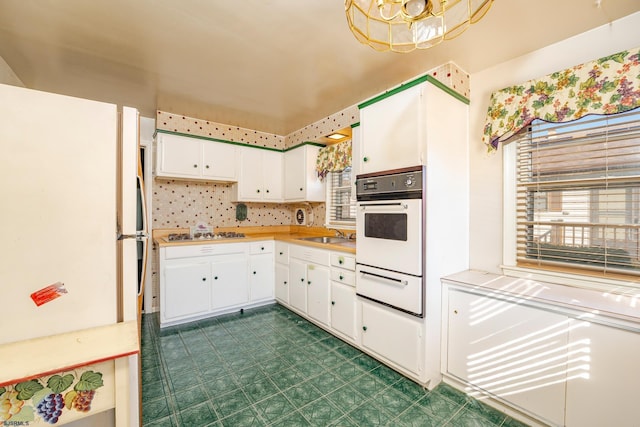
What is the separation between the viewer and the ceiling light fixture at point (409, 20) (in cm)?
103

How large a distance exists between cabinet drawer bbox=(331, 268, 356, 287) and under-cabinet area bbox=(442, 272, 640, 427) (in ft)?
2.54

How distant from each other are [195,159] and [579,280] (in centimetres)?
379

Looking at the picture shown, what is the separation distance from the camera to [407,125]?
1965 mm

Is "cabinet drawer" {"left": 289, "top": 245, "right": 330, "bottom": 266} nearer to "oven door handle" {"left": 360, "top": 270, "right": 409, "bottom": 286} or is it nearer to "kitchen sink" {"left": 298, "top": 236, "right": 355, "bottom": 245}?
"kitchen sink" {"left": 298, "top": 236, "right": 355, "bottom": 245}

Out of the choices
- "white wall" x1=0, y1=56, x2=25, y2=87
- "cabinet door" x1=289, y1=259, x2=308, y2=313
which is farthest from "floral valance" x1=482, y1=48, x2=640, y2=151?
"white wall" x1=0, y1=56, x2=25, y2=87

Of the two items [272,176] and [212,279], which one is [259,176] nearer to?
[272,176]

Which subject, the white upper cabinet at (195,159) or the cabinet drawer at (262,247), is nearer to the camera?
the white upper cabinet at (195,159)

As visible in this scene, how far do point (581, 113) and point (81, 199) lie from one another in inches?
108

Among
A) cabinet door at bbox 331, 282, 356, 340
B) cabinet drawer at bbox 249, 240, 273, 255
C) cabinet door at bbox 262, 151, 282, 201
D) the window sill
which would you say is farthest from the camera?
cabinet door at bbox 262, 151, 282, 201

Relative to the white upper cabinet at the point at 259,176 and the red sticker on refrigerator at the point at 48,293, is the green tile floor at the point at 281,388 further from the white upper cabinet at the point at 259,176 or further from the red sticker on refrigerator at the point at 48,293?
the white upper cabinet at the point at 259,176

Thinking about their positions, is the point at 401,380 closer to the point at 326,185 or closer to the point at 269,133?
the point at 326,185

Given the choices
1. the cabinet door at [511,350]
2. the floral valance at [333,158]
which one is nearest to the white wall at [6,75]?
the floral valance at [333,158]

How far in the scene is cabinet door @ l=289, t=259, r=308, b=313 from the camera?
9.99 ft

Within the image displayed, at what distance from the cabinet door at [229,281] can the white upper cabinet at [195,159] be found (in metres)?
1.08
